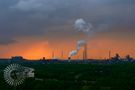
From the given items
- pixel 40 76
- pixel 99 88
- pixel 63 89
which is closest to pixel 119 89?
pixel 99 88

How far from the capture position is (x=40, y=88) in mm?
109750

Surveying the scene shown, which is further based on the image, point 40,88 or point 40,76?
point 40,76

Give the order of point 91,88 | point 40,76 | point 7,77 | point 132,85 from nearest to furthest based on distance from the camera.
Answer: point 7,77 → point 91,88 → point 132,85 → point 40,76

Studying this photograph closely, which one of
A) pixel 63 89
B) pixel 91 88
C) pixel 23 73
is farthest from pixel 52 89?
pixel 23 73

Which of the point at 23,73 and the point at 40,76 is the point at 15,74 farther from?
the point at 40,76

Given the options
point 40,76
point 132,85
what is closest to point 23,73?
point 132,85

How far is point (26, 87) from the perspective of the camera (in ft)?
366

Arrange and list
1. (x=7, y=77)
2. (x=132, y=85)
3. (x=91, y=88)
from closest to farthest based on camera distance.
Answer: (x=7, y=77), (x=91, y=88), (x=132, y=85)

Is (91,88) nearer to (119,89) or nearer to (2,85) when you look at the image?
(119,89)

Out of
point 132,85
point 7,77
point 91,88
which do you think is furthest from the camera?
point 132,85

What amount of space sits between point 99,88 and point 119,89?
5.06 m

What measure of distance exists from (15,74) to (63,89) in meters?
40.3

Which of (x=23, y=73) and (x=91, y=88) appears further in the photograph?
(x=91, y=88)

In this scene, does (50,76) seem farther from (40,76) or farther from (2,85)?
(2,85)
